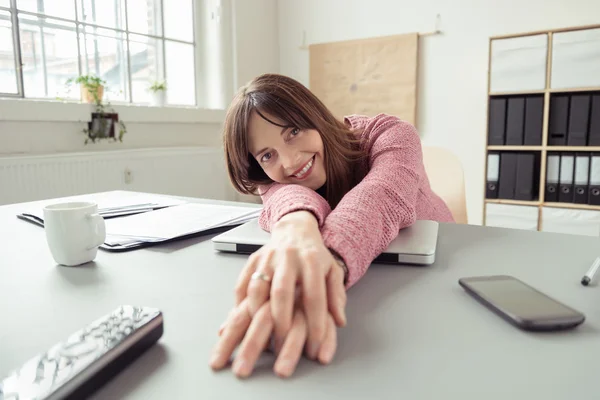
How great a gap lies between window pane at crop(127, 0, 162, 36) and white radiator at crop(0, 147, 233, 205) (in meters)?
0.88

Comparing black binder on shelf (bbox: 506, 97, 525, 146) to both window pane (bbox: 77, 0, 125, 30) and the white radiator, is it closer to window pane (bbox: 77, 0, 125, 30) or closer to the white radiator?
the white radiator

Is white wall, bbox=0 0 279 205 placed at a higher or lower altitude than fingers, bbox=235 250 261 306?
higher

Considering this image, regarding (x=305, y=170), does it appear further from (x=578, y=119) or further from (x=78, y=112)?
(x=578, y=119)

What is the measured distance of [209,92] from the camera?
3.40m

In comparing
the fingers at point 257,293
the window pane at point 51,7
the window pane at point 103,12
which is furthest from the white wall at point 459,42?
the fingers at point 257,293

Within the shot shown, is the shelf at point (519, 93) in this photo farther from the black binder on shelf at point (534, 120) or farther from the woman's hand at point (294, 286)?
the woman's hand at point (294, 286)

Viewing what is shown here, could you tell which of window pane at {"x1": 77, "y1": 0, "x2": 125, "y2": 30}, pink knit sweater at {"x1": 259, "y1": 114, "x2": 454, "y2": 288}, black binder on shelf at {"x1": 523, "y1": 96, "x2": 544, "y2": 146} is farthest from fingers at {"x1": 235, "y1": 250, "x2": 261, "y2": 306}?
window pane at {"x1": 77, "y1": 0, "x2": 125, "y2": 30}

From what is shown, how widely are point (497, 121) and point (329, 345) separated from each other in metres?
2.58

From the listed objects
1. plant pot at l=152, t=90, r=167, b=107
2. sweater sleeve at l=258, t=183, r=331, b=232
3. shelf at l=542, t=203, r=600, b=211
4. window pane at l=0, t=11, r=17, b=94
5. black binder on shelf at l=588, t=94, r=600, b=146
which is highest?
window pane at l=0, t=11, r=17, b=94

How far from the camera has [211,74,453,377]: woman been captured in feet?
1.19

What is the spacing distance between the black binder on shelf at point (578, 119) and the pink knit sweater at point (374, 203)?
1840 millimetres

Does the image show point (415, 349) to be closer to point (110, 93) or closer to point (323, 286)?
point (323, 286)

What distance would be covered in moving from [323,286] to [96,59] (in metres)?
2.84

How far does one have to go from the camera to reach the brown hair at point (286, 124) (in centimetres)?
87
